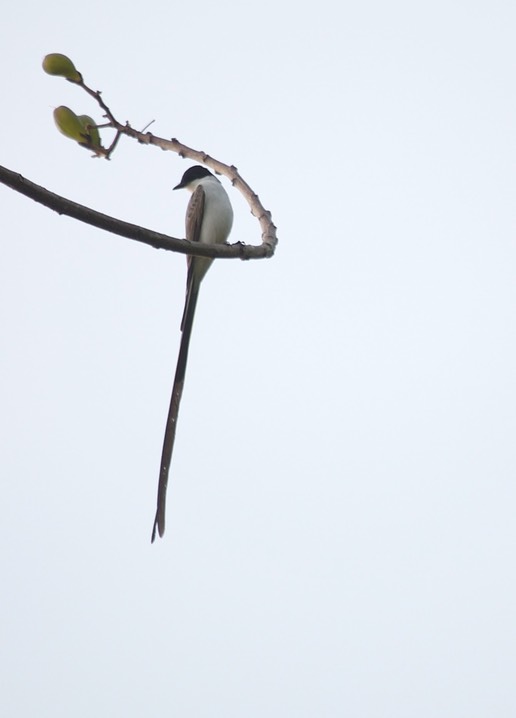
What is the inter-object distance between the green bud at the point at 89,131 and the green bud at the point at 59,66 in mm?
131

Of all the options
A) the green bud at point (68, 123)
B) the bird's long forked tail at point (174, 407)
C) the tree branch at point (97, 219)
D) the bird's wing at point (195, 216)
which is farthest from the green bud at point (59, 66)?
the bird's wing at point (195, 216)

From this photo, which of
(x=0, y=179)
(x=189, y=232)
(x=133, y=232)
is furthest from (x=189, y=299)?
(x=0, y=179)

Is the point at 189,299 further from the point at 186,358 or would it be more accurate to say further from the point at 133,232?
the point at 133,232

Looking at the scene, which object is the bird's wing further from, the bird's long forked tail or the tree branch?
the tree branch

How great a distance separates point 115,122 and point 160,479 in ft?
3.82

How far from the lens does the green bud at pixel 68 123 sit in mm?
2527

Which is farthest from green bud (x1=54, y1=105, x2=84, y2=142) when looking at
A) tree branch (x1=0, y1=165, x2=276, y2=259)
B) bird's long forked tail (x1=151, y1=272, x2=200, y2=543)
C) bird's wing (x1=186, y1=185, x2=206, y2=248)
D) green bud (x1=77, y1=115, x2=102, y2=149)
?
bird's wing (x1=186, y1=185, x2=206, y2=248)

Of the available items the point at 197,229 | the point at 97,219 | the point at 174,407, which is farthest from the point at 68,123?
the point at 197,229

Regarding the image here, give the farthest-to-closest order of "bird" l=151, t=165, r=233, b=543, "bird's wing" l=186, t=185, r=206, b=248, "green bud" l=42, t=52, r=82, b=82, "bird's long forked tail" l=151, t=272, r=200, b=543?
"bird's wing" l=186, t=185, r=206, b=248 < "bird" l=151, t=165, r=233, b=543 < "bird's long forked tail" l=151, t=272, r=200, b=543 < "green bud" l=42, t=52, r=82, b=82

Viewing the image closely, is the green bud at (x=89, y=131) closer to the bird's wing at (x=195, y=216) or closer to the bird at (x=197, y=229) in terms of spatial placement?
the bird at (x=197, y=229)

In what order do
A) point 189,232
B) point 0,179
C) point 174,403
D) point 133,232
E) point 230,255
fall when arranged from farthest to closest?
point 189,232 → point 174,403 → point 230,255 → point 133,232 → point 0,179

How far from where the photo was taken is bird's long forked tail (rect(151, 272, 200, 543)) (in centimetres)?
264

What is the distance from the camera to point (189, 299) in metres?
3.90

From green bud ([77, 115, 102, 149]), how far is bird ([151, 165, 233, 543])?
3.14 feet
